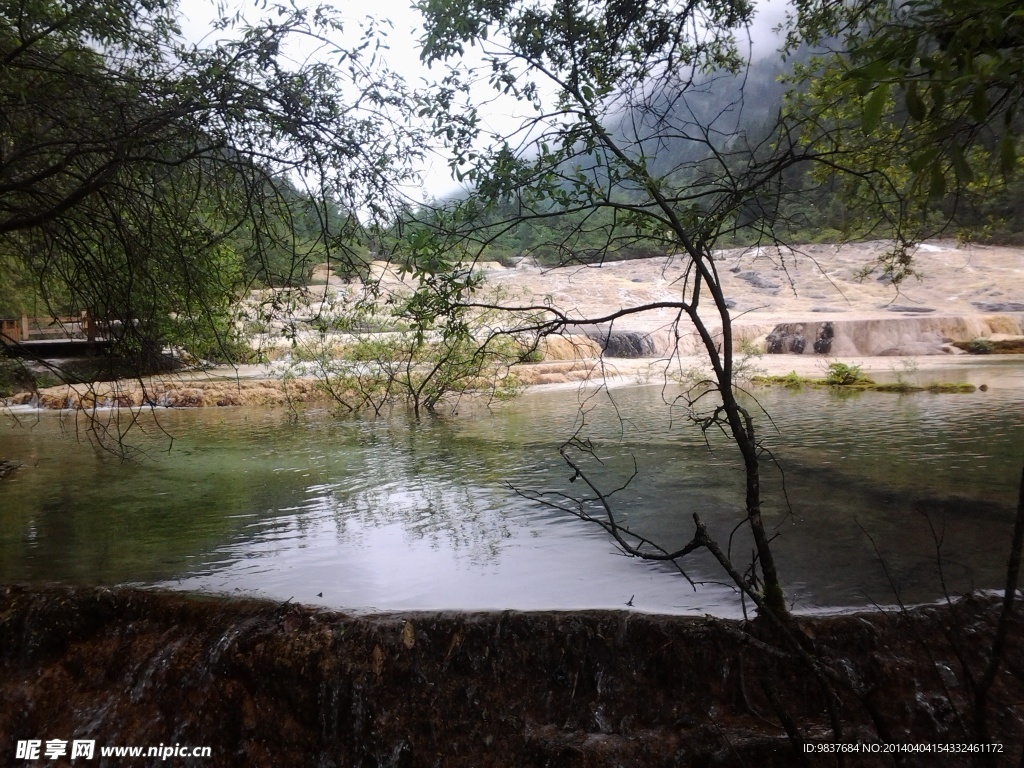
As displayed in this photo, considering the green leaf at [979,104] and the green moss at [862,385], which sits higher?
the green leaf at [979,104]

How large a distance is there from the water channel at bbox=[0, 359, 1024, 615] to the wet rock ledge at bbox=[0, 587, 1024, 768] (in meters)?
0.29

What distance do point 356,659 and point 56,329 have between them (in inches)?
783

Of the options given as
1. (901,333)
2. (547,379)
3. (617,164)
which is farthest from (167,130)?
(901,333)

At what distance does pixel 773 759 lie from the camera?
2.73 m

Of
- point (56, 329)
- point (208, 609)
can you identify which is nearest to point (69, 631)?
point (208, 609)

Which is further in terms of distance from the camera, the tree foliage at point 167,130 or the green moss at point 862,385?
the green moss at point 862,385

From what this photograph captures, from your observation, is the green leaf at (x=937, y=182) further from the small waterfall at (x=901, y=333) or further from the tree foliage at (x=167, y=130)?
the small waterfall at (x=901, y=333)

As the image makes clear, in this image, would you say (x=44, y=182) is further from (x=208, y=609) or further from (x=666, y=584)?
(x=666, y=584)

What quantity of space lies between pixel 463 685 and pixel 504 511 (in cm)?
220

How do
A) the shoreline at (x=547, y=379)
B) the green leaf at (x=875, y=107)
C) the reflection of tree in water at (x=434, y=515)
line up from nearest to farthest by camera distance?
1. the green leaf at (x=875, y=107)
2. the reflection of tree in water at (x=434, y=515)
3. the shoreline at (x=547, y=379)

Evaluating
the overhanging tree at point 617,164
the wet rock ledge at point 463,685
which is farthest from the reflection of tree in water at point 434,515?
the overhanging tree at point 617,164

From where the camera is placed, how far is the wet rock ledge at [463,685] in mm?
3059

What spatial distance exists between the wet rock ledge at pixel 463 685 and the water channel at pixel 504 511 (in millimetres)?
287

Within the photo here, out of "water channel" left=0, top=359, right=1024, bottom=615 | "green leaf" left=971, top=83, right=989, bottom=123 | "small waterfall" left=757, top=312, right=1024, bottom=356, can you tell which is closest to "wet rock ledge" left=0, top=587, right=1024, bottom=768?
"water channel" left=0, top=359, right=1024, bottom=615
